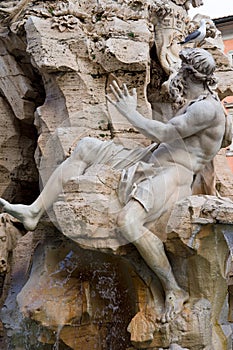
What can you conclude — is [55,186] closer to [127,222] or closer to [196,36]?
[127,222]

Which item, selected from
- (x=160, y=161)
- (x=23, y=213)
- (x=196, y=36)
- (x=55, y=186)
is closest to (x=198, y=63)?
(x=160, y=161)

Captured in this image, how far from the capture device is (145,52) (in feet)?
18.5

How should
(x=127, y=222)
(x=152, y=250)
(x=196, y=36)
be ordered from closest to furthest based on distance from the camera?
(x=127, y=222) < (x=152, y=250) < (x=196, y=36)

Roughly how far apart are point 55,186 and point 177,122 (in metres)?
1.12

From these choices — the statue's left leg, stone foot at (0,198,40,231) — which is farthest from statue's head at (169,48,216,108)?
stone foot at (0,198,40,231)

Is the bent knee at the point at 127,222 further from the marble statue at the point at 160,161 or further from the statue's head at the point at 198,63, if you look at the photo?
the statue's head at the point at 198,63

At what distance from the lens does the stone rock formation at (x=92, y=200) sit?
454cm

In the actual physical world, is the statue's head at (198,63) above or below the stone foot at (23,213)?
above

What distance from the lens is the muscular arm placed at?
15.2 feet

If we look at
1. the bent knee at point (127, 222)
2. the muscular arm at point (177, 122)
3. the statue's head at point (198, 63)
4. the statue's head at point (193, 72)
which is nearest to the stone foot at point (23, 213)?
the bent knee at point (127, 222)

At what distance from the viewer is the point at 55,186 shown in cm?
480

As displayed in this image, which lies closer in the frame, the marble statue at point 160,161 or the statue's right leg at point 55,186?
the marble statue at point 160,161

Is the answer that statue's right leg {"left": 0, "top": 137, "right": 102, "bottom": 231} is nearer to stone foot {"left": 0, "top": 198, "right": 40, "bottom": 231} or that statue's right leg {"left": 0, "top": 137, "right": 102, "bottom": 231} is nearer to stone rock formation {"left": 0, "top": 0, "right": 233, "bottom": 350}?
stone foot {"left": 0, "top": 198, "right": 40, "bottom": 231}

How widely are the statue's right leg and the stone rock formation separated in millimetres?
137
